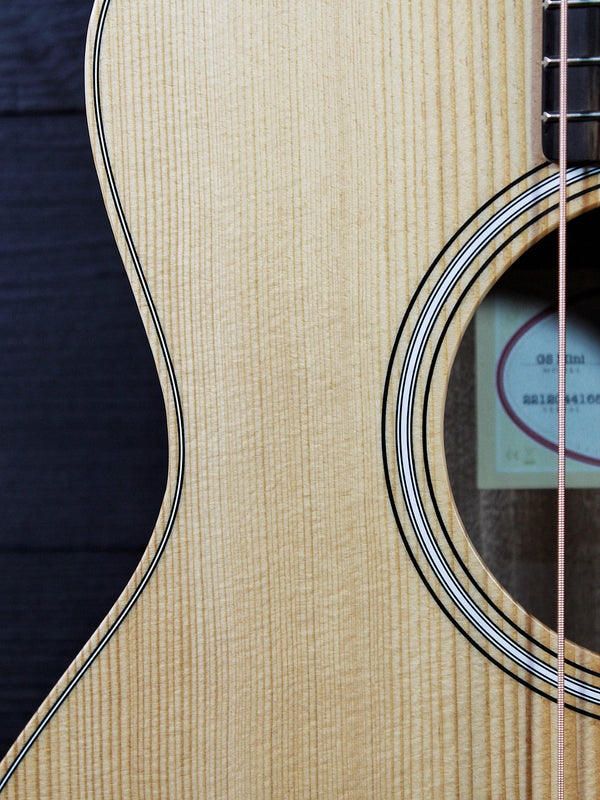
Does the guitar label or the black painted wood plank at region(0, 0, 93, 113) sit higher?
the black painted wood plank at region(0, 0, 93, 113)

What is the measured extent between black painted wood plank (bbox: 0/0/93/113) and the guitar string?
0.91ft

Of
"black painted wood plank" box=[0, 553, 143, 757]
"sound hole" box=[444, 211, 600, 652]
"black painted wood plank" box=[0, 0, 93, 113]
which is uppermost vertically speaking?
"black painted wood plank" box=[0, 0, 93, 113]

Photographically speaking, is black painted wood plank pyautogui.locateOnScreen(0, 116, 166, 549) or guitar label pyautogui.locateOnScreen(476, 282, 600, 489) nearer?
black painted wood plank pyautogui.locateOnScreen(0, 116, 166, 549)

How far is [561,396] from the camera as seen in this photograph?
0.42 meters

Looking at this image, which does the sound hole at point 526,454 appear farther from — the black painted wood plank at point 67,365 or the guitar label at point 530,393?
the black painted wood plank at point 67,365

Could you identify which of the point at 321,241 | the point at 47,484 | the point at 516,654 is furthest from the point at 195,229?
the point at 516,654

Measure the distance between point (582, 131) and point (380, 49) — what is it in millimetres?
124

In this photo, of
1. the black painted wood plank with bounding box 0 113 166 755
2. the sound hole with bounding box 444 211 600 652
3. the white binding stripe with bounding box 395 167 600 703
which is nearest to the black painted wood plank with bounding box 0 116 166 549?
the black painted wood plank with bounding box 0 113 166 755

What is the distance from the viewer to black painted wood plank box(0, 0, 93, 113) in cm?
44

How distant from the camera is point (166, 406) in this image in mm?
449

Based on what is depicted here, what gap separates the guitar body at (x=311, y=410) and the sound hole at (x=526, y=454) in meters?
0.25

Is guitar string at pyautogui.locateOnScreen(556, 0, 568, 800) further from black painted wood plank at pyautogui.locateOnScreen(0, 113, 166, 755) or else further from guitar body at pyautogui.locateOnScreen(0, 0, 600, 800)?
black painted wood plank at pyautogui.locateOnScreen(0, 113, 166, 755)

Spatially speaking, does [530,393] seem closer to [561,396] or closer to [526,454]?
[526,454]

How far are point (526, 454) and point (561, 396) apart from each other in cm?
27
